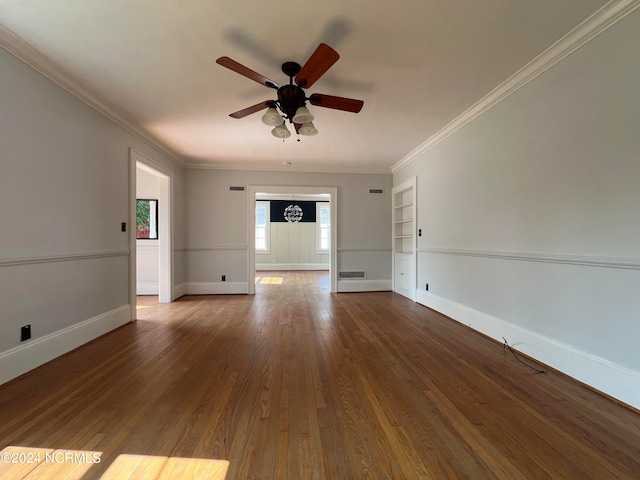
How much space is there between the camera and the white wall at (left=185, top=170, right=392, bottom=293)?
5.42m

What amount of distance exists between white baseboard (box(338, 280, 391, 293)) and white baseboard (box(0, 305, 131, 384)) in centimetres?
373

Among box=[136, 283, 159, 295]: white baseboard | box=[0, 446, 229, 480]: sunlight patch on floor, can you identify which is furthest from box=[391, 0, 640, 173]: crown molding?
box=[136, 283, 159, 295]: white baseboard

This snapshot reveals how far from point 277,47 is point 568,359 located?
3240mm

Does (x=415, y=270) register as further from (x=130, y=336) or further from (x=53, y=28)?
(x=53, y=28)

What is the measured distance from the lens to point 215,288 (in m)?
5.46

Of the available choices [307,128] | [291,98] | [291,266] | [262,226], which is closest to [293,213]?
[262,226]

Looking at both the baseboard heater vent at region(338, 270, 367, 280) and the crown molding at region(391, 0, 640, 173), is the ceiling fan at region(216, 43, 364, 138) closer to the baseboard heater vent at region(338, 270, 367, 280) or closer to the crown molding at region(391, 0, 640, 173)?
the crown molding at region(391, 0, 640, 173)

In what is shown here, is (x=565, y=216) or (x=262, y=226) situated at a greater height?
(x=262, y=226)

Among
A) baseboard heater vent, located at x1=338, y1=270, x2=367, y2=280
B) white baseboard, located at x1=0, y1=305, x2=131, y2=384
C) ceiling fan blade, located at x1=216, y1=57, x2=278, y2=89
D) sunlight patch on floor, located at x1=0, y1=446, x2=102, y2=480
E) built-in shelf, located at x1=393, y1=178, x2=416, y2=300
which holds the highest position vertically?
ceiling fan blade, located at x1=216, y1=57, x2=278, y2=89

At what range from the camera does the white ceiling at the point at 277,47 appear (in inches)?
69.1

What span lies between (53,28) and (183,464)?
2.84 meters

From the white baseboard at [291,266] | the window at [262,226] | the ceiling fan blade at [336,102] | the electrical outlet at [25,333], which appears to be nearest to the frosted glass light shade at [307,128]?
the ceiling fan blade at [336,102]

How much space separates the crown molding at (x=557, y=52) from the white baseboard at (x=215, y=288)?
4.53 meters

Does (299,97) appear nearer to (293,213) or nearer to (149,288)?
(149,288)
